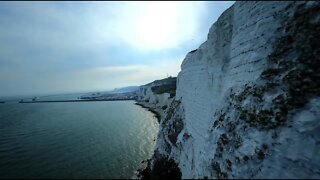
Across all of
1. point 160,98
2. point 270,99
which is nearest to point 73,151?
point 270,99

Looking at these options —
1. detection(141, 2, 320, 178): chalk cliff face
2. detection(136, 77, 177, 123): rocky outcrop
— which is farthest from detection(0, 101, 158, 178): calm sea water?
detection(141, 2, 320, 178): chalk cliff face

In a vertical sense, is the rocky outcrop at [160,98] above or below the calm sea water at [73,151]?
above

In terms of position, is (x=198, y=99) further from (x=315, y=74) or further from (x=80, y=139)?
(x=80, y=139)

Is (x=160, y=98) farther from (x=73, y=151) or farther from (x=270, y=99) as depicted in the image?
(x=270, y=99)

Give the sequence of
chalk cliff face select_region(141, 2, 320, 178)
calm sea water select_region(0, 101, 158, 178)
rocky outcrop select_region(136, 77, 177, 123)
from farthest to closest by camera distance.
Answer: rocky outcrop select_region(136, 77, 177, 123), calm sea water select_region(0, 101, 158, 178), chalk cliff face select_region(141, 2, 320, 178)

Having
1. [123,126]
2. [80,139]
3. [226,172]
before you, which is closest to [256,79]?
[226,172]

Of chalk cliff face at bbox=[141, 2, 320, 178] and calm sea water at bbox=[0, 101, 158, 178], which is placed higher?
chalk cliff face at bbox=[141, 2, 320, 178]

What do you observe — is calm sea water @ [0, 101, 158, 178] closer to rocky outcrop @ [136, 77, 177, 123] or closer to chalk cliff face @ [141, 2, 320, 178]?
rocky outcrop @ [136, 77, 177, 123]

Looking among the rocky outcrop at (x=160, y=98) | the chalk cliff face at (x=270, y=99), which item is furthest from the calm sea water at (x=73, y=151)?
the chalk cliff face at (x=270, y=99)

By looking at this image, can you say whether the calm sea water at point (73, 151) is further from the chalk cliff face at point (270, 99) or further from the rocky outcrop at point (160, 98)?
the chalk cliff face at point (270, 99)

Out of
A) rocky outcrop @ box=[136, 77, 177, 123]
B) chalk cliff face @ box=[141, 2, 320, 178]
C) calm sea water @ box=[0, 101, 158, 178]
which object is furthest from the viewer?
rocky outcrop @ box=[136, 77, 177, 123]

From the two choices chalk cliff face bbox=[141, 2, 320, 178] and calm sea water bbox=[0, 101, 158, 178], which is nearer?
chalk cliff face bbox=[141, 2, 320, 178]
